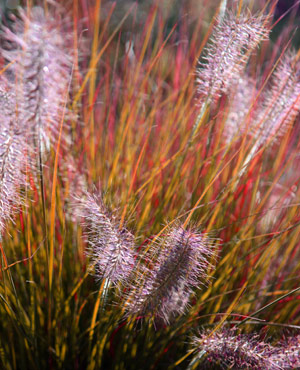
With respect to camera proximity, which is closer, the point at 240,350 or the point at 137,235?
the point at 240,350

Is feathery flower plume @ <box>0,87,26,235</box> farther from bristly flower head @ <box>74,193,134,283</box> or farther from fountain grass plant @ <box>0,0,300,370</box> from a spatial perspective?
bristly flower head @ <box>74,193,134,283</box>

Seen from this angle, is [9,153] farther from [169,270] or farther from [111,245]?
[169,270]

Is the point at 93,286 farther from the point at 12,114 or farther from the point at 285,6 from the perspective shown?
the point at 285,6

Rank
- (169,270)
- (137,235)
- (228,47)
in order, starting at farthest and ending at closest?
(137,235), (228,47), (169,270)

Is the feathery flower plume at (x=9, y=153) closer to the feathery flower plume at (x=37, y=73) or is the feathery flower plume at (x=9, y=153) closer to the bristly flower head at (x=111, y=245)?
the feathery flower plume at (x=37, y=73)

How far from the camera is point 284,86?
1.23 metres

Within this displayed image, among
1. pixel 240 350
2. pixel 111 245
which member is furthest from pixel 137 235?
pixel 240 350

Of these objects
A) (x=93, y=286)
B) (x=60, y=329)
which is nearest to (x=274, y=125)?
(x=93, y=286)

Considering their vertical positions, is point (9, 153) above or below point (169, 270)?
above

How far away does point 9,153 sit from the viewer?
84cm

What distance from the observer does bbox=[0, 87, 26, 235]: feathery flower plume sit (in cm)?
82

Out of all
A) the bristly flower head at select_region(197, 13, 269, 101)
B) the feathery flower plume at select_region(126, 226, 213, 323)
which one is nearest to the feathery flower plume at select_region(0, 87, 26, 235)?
the feathery flower plume at select_region(126, 226, 213, 323)

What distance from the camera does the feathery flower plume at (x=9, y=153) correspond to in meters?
0.82

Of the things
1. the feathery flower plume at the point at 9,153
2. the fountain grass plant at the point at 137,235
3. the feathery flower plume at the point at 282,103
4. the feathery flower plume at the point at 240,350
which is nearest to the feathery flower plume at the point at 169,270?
the fountain grass plant at the point at 137,235
